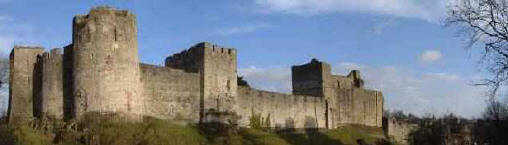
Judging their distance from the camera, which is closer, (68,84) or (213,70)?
(68,84)

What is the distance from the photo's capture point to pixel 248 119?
46.5 m

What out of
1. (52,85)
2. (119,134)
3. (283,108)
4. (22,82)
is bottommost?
(119,134)

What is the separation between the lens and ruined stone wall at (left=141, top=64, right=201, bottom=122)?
38844 mm

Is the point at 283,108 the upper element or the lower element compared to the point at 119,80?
lower

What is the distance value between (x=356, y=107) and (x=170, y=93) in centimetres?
2373

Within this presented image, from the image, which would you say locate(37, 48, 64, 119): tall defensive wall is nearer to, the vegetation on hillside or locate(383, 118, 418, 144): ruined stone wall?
the vegetation on hillside

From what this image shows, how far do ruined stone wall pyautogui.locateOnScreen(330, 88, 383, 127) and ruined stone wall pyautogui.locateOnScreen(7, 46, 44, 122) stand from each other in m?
24.9

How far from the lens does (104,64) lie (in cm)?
3591

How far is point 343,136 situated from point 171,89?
1722cm

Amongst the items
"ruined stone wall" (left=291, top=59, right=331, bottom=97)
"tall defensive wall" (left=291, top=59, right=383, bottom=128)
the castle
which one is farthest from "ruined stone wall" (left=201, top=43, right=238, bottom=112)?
"tall defensive wall" (left=291, top=59, right=383, bottom=128)

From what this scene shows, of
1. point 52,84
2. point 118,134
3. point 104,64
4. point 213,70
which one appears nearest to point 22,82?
point 52,84

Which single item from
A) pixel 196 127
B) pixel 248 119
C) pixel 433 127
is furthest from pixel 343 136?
pixel 433 127

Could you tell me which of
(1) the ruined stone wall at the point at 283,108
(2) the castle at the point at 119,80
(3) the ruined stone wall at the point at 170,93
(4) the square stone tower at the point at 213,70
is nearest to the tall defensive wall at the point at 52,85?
(2) the castle at the point at 119,80

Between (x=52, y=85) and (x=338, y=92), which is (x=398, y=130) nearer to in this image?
(x=338, y=92)
